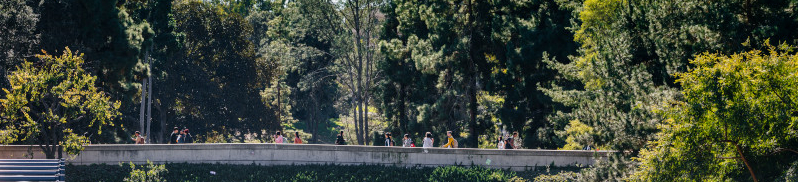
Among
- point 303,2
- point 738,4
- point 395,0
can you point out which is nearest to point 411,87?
point 395,0

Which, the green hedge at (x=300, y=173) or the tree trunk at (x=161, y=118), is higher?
the tree trunk at (x=161, y=118)

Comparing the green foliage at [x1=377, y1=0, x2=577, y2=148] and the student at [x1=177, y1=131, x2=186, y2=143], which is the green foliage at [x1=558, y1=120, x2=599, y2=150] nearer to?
the green foliage at [x1=377, y1=0, x2=577, y2=148]

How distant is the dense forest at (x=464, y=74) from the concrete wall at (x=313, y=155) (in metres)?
0.91

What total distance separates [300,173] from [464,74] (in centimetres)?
1154

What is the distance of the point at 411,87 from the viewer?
1773 inches

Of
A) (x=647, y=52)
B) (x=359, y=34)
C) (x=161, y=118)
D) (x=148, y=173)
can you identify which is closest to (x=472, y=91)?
(x=359, y=34)

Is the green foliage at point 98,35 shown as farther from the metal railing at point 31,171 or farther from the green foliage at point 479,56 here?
the metal railing at point 31,171

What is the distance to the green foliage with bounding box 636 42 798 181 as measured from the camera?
18969mm

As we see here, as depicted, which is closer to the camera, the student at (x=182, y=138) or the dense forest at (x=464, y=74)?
the dense forest at (x=464, y=74)

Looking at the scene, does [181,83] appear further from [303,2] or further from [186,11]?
[303,2]

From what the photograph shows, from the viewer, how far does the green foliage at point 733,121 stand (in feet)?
62.2

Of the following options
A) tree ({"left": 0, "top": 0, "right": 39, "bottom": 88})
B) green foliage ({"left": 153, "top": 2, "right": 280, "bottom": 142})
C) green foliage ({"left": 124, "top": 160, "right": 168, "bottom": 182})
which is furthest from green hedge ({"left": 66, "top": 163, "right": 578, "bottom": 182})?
green foliage ({"left": 153, "top": 2, "right": 280, "bottom": 142})

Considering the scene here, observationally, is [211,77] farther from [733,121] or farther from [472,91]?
[733,121]

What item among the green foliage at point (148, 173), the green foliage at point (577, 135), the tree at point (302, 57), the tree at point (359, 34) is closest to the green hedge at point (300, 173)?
the green foliage at point (148, 173)
